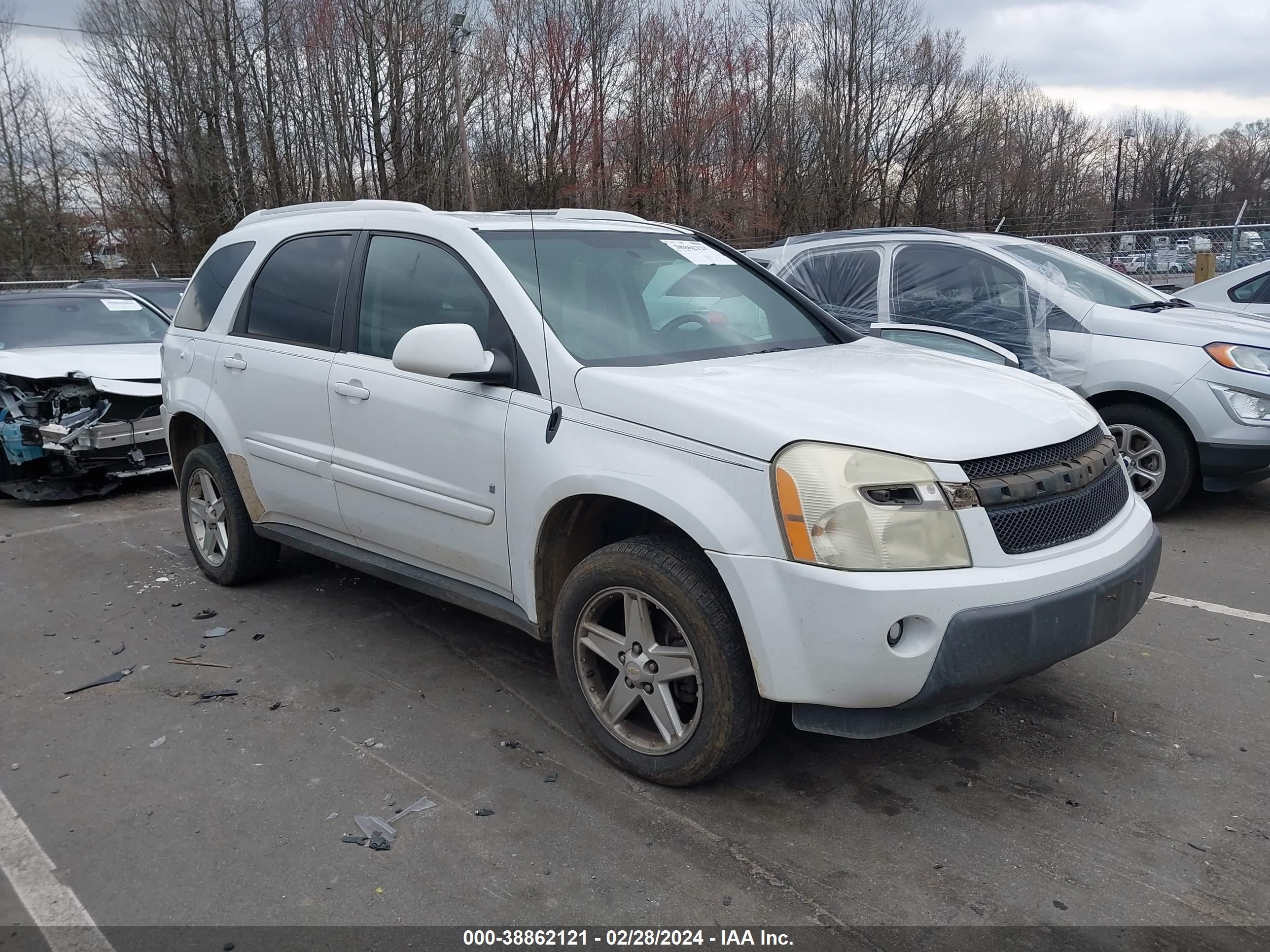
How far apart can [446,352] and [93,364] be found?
5.99 metres

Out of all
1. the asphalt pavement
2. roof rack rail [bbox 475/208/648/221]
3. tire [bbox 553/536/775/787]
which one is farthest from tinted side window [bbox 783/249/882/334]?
tire [bbox 553/536/775/787]

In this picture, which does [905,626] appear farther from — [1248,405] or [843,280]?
[843,280]

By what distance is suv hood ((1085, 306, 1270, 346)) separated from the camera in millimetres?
6113

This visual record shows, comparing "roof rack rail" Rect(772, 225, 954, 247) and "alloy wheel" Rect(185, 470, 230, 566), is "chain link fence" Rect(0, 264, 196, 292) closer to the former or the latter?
"roof rack rail" Rect(772, 225, 954, 247)

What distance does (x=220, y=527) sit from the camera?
209 inches

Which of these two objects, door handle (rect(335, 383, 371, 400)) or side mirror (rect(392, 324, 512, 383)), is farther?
door handle (rect(335, 383, 371, 400))

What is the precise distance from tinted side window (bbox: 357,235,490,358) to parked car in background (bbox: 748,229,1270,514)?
313cm

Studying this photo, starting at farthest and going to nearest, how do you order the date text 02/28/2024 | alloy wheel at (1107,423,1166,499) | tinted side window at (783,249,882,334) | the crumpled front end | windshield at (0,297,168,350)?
windshield at (0,297,168,350), the crumpled front end, tinted side window at (783,249,882,334), alloy wheel at (1107,423,1166,499), the date text 02/28/2024

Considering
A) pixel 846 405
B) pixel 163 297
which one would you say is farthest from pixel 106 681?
pixel 163 297

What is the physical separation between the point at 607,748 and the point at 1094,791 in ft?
5.15

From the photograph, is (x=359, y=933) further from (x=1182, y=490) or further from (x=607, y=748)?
(x=1182, y=490)

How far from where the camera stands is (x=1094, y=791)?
3.10 m

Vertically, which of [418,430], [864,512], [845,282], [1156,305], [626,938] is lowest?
[626,938]

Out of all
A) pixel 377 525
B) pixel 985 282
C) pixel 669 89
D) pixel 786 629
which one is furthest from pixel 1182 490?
pixel 669 89
